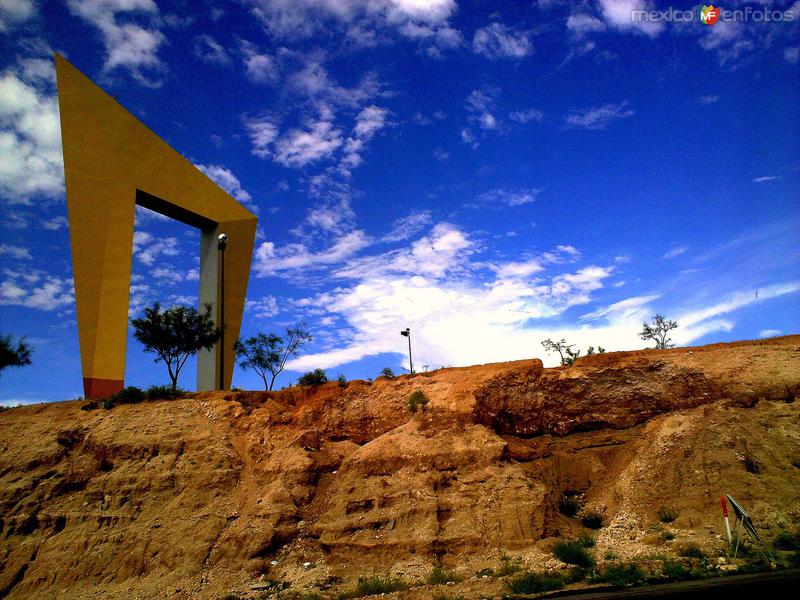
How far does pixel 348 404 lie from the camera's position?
19.5 m

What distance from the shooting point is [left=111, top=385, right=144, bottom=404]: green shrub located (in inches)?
813

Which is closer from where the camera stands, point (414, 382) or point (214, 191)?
point (414, 382)

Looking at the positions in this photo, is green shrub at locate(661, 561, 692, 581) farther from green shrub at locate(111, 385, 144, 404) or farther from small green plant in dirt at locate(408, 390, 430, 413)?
green shrub at locate(111, 385, 144, 404)

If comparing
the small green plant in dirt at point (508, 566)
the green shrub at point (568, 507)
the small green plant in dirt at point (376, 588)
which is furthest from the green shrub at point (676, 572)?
the small green plant in dirt at point (376, 588)

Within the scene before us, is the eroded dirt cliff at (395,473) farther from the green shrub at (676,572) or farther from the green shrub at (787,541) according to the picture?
the green shrub at (676,572)

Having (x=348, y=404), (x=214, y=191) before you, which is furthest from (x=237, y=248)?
(x=348, y=404)

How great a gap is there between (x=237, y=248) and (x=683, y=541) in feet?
87.0

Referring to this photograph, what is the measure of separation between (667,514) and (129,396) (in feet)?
67.9

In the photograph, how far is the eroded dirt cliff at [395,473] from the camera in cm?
1344

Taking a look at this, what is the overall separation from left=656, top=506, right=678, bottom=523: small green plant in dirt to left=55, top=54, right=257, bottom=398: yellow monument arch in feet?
58.6

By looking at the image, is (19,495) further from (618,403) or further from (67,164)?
(618,403)

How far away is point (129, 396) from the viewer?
68.0 feet

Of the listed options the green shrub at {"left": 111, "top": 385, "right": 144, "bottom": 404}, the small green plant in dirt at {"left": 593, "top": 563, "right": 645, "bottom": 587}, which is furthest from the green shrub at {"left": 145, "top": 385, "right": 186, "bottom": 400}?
the small green plant in dirt at {"left": 593, "top": 563, "right": 645, "bottom": 587}

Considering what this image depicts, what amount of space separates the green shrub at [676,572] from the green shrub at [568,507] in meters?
4.24
